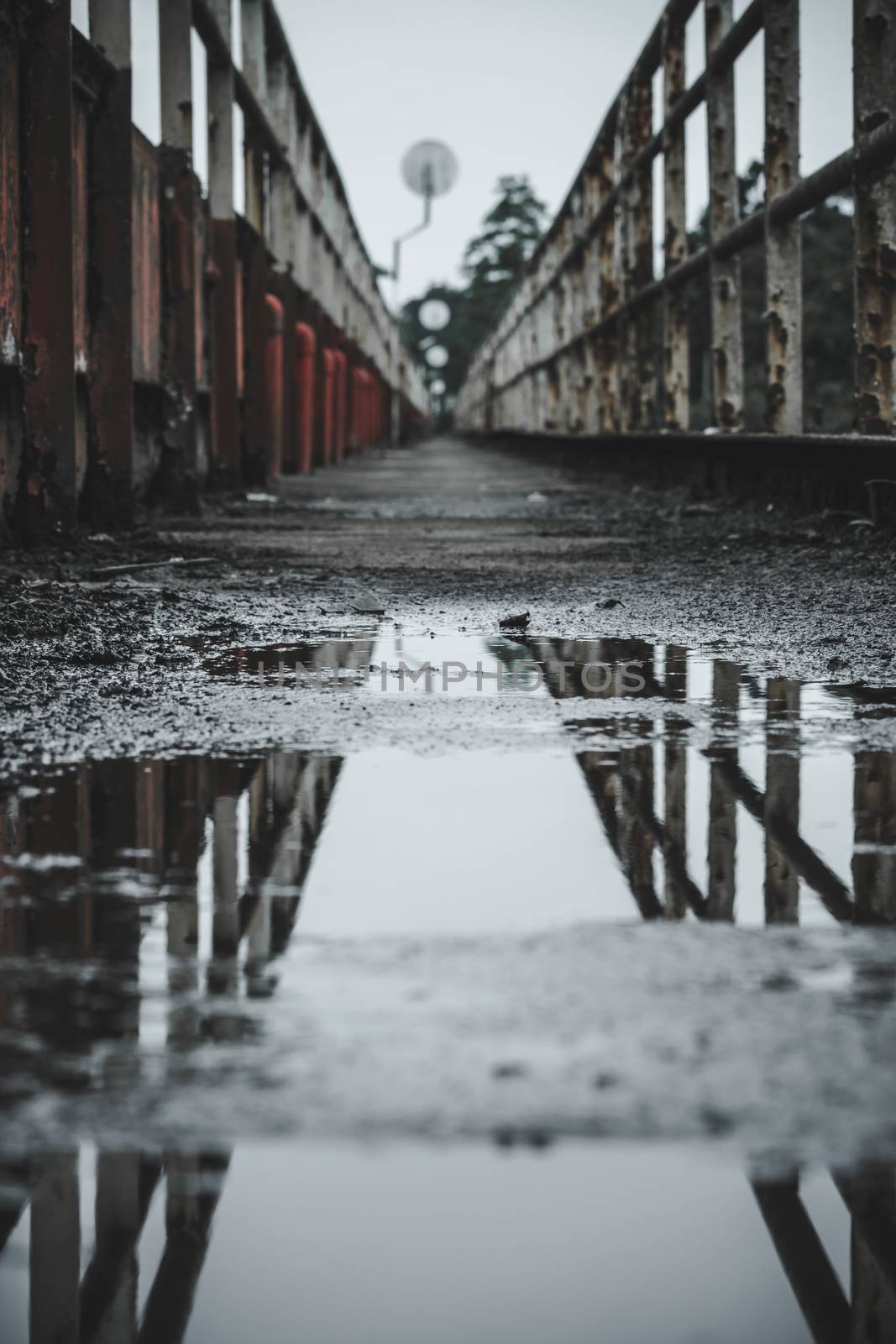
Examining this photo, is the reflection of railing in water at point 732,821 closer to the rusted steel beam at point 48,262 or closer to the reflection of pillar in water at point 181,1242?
the reflection of pillar in water at point 181,1242

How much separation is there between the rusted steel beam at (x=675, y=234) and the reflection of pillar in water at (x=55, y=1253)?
358 inches

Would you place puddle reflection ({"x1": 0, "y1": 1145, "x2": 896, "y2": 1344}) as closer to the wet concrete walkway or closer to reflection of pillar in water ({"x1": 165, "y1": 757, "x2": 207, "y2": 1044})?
the wet concrete walkway

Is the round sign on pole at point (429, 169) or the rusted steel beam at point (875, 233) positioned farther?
the round sign on pole at point (429, 169)

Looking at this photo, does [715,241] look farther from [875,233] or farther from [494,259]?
[494,259]

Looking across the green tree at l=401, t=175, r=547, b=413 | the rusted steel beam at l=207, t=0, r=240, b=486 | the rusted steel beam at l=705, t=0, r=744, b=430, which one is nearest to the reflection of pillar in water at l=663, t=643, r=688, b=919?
the rusted steel beam at l=705, t=0, r=744, b=430

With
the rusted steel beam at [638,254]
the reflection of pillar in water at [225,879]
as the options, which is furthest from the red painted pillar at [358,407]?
the reflection of pillar in water at [225,879]

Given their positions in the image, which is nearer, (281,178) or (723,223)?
(723,223)

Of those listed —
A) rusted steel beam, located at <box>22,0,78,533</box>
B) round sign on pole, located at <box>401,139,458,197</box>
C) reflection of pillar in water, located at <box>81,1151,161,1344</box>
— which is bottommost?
reflection of pillar in water, located at <box>81,1151,161,1344</box>

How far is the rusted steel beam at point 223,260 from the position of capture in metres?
10.3

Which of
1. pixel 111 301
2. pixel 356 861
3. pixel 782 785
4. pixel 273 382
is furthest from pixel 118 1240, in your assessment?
pixel 273 382

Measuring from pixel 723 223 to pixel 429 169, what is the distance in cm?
3050

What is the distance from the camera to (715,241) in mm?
7879

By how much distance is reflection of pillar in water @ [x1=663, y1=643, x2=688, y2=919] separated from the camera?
1390 millimetres

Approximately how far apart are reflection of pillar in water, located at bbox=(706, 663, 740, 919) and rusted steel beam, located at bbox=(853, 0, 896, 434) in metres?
3.07
